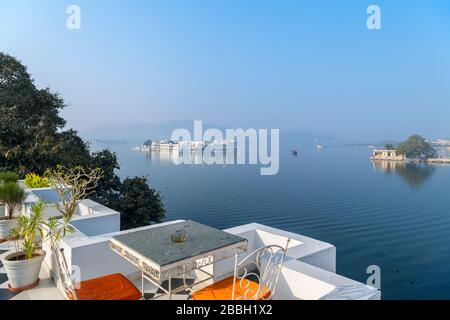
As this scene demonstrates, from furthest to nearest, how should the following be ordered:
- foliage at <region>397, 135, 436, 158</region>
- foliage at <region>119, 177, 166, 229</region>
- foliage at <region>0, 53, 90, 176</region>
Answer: foliage at <region>397, 135, 436, 158</region>
foliage at <region>119, 177, 166, 229</region>
foliage at <region>0, 53, 90, 176</region>

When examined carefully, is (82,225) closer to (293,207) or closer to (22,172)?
(22,172)

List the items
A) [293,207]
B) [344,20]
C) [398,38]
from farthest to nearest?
1. [398,38]
2. [293,207]
3. [344,20]

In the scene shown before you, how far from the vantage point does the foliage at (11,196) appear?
407cm

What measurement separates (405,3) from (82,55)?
89.3 feet

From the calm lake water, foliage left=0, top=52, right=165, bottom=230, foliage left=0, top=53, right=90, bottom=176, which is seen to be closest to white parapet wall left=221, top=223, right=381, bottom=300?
foliage left=0, top=52, right=165, bottom=230

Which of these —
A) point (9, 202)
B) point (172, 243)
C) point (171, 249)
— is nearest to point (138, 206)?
point (9, 202)

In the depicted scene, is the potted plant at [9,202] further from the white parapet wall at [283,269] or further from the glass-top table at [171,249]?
the glass-top table at [171,249]

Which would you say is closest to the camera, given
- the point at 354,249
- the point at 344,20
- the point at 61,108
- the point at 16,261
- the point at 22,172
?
the point at 16,261

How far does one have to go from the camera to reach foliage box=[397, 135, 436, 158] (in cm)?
6719

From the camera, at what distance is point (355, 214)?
A: 2338cm

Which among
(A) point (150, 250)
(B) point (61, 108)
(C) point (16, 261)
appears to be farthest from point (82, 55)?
(A) point (150, 250)

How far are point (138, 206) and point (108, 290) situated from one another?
9809mm

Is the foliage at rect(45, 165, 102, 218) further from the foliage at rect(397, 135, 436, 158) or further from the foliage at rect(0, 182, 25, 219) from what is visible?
the foliage at rect(397, 135, 436, 158)
